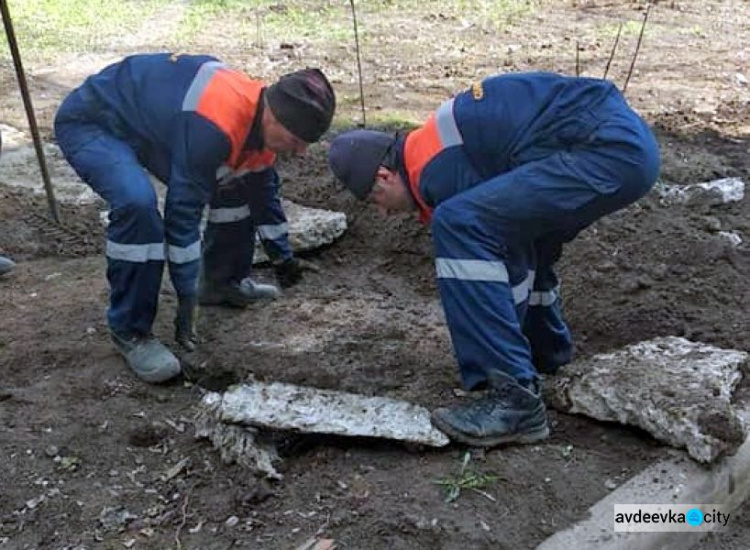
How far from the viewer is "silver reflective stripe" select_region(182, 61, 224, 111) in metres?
4.15

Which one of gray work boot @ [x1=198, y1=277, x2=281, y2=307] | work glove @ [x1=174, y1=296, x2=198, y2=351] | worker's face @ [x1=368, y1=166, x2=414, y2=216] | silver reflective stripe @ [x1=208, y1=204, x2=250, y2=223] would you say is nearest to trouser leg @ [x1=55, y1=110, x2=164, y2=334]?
work glove @ [x1=174, y1=296, x2=198, y2=351]

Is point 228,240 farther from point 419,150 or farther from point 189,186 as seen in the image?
point 419,150

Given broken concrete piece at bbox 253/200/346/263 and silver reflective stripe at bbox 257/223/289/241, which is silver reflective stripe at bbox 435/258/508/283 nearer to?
silver reflective stripe at bbox 257/223/289/241

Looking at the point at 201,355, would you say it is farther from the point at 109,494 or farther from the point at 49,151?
the point at 49,151

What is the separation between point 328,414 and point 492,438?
616 mm

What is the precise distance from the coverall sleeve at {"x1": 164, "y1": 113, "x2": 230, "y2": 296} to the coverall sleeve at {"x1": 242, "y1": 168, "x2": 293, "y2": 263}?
24.8 inches

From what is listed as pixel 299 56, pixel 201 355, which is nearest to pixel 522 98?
pixel 201 355

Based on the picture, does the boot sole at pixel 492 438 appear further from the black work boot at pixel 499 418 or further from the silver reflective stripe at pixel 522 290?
the silver reflective stripe at pixel 522 290

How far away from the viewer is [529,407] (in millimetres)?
3676

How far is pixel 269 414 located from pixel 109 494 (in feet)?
2.07

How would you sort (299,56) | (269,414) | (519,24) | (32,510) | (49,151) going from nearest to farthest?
(32,510) < (269,414) < (49,151) < (299,56) < (519,24)

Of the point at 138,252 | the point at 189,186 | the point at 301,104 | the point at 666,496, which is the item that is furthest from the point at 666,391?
the point at 138,252

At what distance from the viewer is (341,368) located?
4395mm

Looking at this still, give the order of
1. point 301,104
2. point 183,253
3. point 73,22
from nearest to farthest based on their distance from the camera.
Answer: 1. point 301,104
2. point 183,253
3. point 73,22
